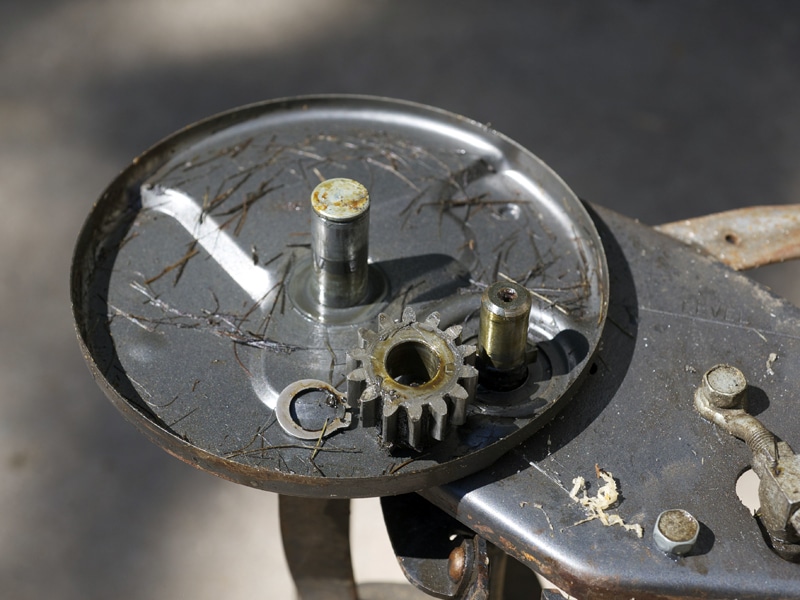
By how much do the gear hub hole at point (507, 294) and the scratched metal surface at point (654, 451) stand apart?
0.18 metres

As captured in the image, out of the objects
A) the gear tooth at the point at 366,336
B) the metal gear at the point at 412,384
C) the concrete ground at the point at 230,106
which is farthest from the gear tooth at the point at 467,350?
the concrete ground at the point at 230,106

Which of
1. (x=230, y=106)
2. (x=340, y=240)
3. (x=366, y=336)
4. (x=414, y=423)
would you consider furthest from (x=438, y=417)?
(x=230, y=106)

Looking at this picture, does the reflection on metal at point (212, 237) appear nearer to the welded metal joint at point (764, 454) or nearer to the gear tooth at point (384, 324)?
the gear tooth at point (384, 324)

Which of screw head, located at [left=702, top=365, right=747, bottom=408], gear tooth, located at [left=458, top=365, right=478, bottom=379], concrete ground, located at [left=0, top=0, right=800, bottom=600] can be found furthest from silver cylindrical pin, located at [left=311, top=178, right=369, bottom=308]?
concrete ground, located at [left=0, top=0, right=800, bottom=600]

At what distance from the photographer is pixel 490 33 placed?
332 cm

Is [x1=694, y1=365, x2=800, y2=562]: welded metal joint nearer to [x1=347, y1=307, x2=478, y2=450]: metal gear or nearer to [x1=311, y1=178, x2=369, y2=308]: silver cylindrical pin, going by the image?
[x1=347, y1=307, x2=478, y2=450]: metal gear

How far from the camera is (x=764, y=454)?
1.19 meters

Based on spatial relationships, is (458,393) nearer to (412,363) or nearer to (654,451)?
(412,363)

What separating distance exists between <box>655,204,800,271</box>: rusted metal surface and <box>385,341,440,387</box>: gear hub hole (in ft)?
1.77

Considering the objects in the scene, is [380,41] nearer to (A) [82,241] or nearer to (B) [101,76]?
(B) [101,76]

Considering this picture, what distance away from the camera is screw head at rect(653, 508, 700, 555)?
113 cm

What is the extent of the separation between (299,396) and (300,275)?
22 centimetres

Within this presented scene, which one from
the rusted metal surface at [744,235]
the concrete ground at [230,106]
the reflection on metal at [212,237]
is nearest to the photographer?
the reflection on metal at [212,237]

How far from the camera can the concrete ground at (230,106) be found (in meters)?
2.37
